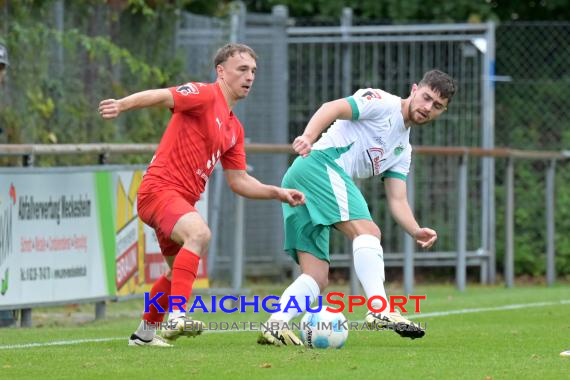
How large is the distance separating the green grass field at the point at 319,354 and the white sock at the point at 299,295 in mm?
241

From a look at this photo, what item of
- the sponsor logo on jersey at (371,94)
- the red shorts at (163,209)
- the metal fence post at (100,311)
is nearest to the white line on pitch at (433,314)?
the red shorts at (163,209)

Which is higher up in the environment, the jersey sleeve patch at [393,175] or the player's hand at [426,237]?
the jersey sleeve patch at [393,175]

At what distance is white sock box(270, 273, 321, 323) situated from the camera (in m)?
8.28

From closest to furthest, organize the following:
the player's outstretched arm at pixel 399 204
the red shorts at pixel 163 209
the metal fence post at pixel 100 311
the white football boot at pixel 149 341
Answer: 1. the red shorts at pixel 163 209
2. the white football boot at pixel 149 341
3. the player's outstretched arm at pixel 399 204
4. the metal fence post at pixel 100 311

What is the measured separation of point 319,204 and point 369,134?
533 mm

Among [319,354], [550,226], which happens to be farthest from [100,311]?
[550,226]

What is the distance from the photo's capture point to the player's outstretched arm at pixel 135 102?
23.8 feet

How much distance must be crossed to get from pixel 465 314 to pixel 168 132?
13.1 feet

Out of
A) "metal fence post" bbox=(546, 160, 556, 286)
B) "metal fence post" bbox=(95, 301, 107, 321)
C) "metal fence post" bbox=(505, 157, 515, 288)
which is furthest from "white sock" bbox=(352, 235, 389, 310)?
"metal fence post" bbox=(546, 160, 556, 286)

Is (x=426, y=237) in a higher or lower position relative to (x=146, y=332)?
higher

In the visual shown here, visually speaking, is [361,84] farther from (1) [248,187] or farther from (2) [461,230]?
(1) [248,187]

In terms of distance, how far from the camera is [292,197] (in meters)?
8.11

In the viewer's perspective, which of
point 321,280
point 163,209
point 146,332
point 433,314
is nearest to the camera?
point 163,209

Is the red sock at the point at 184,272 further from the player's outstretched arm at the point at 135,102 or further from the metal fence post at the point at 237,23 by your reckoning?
the metal fence post at the point at 237,23
